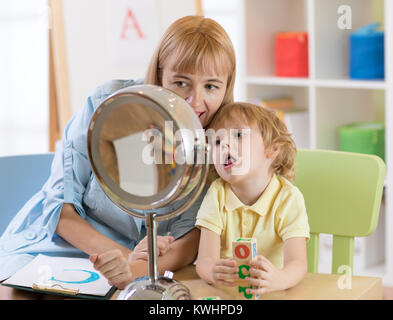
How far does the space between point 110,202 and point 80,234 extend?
82mm

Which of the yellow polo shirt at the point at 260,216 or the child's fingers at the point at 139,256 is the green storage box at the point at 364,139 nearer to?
the yellow polo shirt at the point at 260,216

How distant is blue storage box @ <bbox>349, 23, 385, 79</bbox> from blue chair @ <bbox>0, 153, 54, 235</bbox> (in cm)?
117

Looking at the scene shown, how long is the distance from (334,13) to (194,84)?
1327 millimetres

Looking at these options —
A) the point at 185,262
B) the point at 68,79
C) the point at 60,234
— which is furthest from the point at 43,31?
the point at 185,262

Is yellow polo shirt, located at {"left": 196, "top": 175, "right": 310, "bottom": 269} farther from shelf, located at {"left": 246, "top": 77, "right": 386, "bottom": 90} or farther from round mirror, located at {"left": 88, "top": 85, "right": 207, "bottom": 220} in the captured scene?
shelf, located at {"left": 246, "top": 77, "right": 386, "bottom": 90}

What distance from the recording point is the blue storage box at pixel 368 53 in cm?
212

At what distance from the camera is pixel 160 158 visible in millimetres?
723

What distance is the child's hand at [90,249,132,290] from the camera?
0.81m

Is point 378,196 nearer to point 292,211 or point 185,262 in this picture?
point 292,211

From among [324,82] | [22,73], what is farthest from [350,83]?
[22,73]

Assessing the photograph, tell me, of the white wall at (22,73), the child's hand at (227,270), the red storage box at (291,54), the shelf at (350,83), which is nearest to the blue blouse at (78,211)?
the child's hand at (227,270)

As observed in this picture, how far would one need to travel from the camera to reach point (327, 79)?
2230 millimetres

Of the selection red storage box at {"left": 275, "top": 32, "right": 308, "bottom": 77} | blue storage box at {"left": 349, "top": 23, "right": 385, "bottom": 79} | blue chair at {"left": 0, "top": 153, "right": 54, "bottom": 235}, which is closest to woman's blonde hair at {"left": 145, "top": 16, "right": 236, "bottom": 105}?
blue chair at {"left": 0, "top": 153, "right": 54, "bottom": 235}

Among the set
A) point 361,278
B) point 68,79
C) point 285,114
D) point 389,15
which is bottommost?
point 361,278
